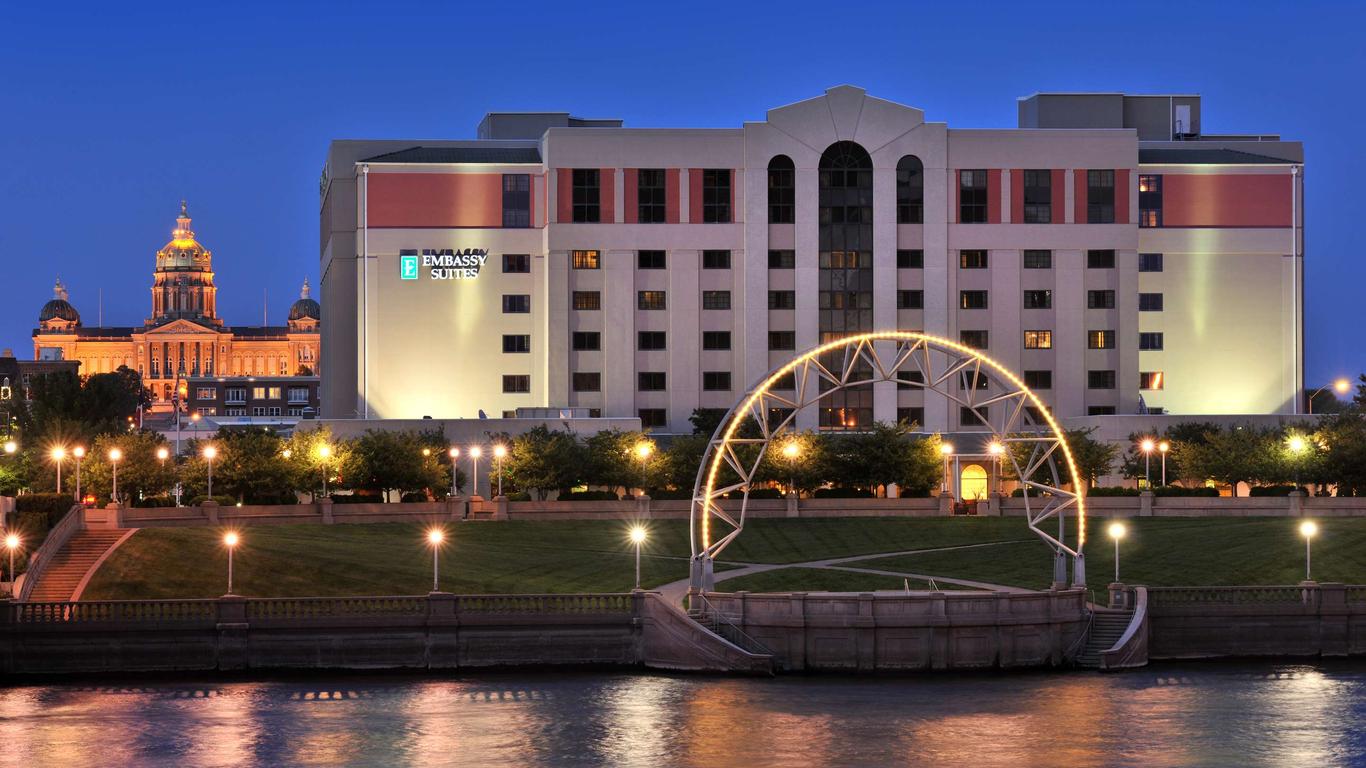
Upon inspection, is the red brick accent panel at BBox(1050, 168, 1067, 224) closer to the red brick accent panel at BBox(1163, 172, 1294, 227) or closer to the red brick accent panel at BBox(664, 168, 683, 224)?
the red brick accent panel at BBox(1163, 172, 1294, 227)

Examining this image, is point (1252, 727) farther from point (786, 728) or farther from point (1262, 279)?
point (1262, 279)

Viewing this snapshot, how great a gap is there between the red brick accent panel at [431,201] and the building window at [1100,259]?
147 ft

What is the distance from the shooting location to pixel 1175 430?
5404 inches

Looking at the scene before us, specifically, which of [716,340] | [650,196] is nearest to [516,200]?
[650,196]

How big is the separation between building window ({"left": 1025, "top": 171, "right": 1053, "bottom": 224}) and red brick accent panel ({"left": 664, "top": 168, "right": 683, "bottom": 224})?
2624 cm

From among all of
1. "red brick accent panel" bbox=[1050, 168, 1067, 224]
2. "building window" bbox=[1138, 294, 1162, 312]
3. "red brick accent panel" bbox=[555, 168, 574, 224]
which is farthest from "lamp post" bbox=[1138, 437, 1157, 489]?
"red brick accent panel" bbox=[555, 168, 574, 224]

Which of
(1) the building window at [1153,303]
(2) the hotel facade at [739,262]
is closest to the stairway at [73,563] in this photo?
(2) the hotel facade at [739,262]

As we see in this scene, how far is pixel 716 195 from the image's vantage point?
148875 millimetres

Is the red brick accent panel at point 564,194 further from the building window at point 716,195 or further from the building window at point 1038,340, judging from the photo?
the building window at point 1038,340

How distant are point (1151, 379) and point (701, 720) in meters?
93.6

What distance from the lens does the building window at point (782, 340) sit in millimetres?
149625

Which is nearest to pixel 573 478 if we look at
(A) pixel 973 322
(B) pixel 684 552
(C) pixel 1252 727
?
(B) pixel 684 552

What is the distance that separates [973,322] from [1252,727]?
85451 millimetres

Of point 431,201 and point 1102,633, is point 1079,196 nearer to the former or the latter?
point 431,201
